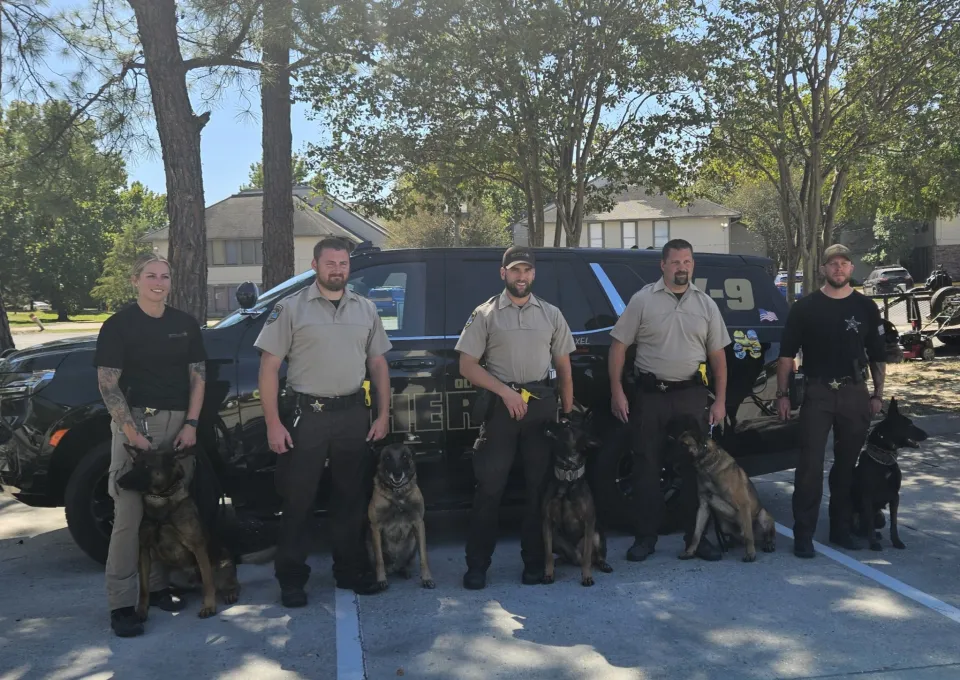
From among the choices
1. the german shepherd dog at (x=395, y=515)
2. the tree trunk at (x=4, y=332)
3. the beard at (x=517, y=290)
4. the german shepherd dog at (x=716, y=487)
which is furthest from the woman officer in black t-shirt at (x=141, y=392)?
the tree trunk at (x=4, y=332)

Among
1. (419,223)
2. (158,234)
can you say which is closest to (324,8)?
(419,223)

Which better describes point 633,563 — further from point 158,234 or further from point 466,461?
point 158,234

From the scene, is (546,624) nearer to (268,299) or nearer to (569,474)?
(569,474)

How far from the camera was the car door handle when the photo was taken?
4996mm

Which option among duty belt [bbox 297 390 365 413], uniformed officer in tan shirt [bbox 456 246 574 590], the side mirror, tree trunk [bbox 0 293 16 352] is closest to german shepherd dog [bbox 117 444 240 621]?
duty belt [bbox 297 390 365 413]

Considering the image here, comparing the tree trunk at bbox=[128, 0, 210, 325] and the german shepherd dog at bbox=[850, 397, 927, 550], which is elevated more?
the tree trunk at bbox=[128, 0, 210, 325]

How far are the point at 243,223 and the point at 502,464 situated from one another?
4715 centimetres

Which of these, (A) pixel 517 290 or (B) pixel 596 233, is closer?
(A) pixel 517 290

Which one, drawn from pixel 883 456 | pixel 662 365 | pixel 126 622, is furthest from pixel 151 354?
pixel 883 456

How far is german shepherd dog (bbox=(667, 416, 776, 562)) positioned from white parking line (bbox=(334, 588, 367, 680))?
2065mm

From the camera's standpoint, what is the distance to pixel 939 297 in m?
14.9

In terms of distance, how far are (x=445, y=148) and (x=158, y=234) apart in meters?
42.4

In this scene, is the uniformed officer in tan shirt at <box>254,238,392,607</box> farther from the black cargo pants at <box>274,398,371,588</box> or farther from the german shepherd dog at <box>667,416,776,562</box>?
the german shepherd dog at <box>667,416,776,562</box>

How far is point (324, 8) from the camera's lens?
356 inches
